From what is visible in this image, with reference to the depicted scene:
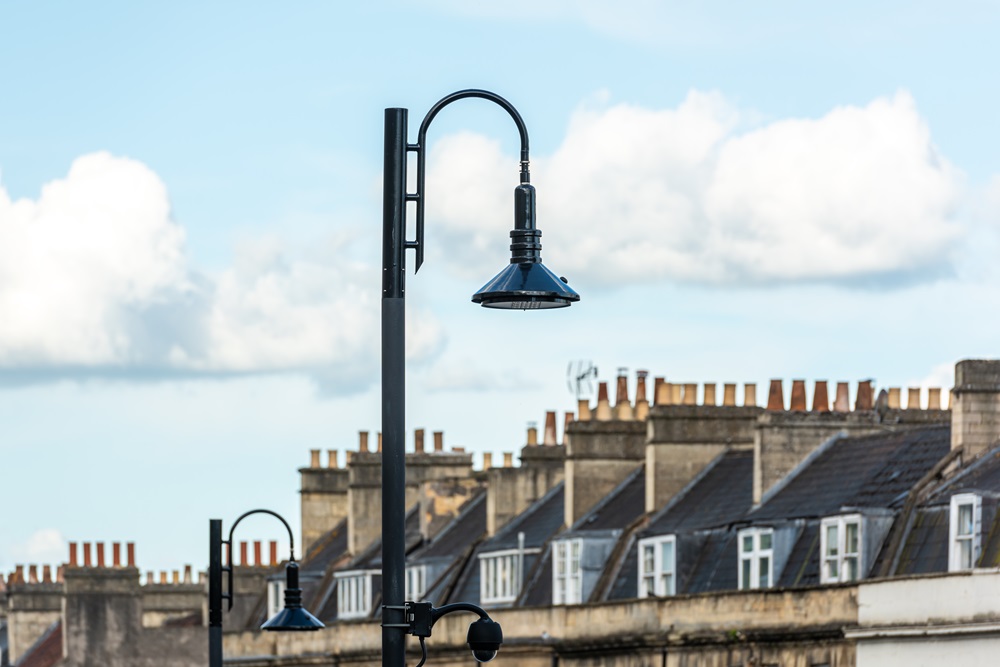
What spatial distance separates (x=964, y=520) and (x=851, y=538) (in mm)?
4161

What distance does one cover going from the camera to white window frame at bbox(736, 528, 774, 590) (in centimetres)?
5479

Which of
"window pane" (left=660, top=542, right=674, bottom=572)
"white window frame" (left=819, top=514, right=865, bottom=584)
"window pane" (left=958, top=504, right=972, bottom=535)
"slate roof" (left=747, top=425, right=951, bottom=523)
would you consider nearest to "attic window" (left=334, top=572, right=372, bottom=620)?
"window pane" (left=660, top=542, right=674, bottom=572)

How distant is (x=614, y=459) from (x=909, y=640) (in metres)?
16.9

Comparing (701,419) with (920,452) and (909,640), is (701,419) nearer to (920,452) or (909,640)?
(920,452)

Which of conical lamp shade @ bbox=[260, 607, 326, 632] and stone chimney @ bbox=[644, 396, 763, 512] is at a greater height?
stone chimney @ bbox=[644, 396, 763, 512]

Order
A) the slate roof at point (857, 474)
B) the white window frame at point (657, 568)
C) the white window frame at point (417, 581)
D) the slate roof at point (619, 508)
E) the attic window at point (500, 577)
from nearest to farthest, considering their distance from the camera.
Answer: the slate roof at point (857, 474), the white window frame at point (657, 568), the slate roof at point (619, 508), the attic window at point (500, 577), the white window frame at point (417, 581)

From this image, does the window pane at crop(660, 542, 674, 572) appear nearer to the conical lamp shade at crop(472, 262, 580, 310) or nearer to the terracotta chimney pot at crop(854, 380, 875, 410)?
the terracotta chimney pot at crop(854, 380, 875, 410)

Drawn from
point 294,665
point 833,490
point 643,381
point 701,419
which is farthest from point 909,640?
point 294,665

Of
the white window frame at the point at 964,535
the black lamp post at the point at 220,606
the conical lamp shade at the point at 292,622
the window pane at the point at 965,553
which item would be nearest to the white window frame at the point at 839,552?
the white window frame at the point at 964,535

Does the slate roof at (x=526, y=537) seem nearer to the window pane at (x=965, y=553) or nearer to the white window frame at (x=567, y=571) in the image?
the white window frame at (x=567, y=571)

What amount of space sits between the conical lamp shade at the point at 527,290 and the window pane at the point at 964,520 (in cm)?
3097

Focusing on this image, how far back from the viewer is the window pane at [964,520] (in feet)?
159

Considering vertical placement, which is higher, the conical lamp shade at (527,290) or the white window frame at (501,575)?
the conical lamp shade at (527,290)

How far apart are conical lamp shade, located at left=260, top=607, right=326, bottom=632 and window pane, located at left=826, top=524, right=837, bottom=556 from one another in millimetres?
20454
